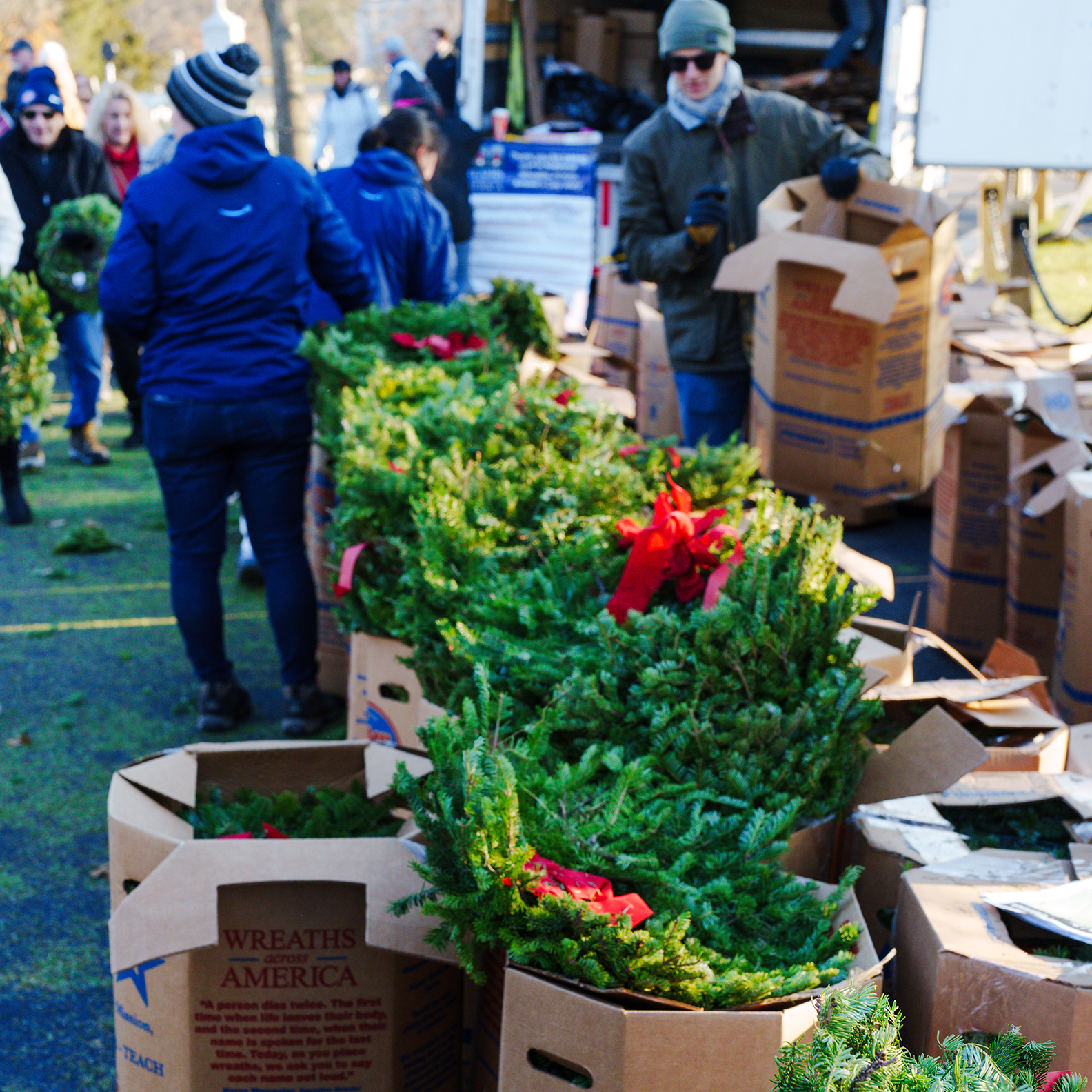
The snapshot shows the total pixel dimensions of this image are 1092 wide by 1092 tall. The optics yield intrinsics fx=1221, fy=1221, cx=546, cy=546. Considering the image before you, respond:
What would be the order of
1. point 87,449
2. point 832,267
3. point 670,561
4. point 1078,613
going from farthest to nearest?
point 87,449 < point 832,267 < point 1078,613 < point 670,561

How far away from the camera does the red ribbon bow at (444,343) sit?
3.93 m

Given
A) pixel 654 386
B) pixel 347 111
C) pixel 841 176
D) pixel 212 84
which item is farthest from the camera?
pixel 347 111

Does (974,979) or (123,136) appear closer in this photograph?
(974,979)

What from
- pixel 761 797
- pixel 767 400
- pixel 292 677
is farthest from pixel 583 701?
pixel 292 677

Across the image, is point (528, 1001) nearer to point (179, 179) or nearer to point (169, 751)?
point (169, 751)

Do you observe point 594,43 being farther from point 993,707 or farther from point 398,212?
point 993,707

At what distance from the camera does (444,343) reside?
13.0ft

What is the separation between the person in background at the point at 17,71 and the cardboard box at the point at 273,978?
32.6ft

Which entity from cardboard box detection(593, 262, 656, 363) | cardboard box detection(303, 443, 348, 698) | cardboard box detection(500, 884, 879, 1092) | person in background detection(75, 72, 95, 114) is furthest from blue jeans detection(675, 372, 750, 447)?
person in background detection(75, 72, 95, 114)

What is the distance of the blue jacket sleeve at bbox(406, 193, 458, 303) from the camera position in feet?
15.9

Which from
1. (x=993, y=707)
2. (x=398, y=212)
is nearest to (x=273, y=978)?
(x=993, y=707)

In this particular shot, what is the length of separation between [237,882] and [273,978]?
0.20 meters

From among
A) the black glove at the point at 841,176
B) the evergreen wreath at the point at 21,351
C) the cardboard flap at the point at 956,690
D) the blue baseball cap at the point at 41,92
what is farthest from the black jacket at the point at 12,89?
the cardboard flap at the point at 956,690

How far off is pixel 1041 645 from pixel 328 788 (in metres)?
2.55
